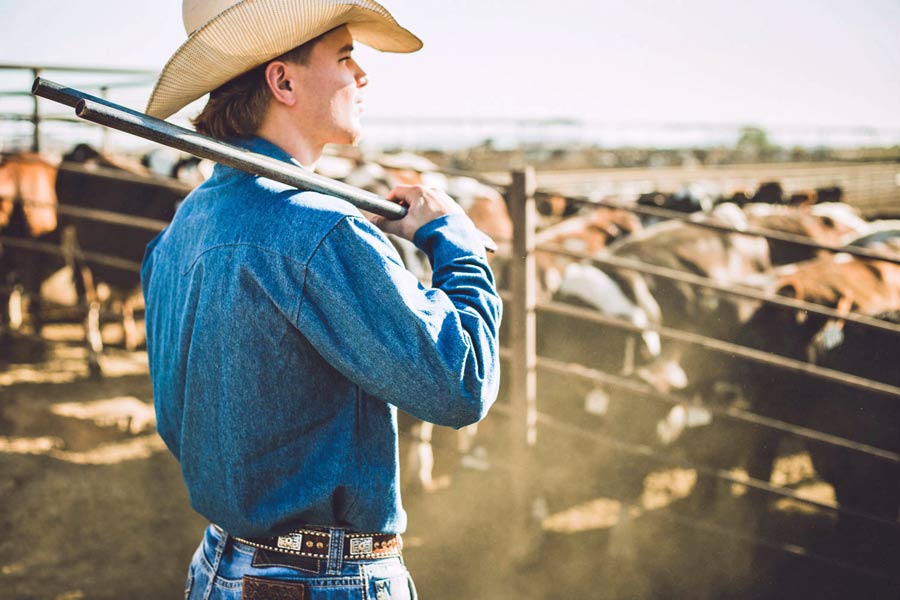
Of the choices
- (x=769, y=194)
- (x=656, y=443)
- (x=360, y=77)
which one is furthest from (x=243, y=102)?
(x=769, y=194)

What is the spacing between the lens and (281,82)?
53.4 inches

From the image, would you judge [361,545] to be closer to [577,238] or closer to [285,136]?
[285,136]

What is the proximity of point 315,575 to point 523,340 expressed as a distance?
2351 millimetres

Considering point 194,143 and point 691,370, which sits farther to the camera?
point 691,370

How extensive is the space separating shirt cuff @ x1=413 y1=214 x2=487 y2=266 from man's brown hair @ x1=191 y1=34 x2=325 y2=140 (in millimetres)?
388

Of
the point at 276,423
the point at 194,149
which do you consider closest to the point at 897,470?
the point at 276,423

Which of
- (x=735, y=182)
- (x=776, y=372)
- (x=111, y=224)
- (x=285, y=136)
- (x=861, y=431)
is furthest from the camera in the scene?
(x=735, y=182)

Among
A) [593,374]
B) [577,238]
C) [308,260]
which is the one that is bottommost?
[593,374]

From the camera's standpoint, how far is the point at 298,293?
1178 mm

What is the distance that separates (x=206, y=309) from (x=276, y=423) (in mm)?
238

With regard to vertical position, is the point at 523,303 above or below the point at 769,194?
below

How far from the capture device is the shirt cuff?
1.33 metres

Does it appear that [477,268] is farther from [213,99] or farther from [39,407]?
[39,407]

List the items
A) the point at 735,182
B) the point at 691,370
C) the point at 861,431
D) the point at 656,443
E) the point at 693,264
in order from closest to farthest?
the point at 861,431
the point at 656,443
the point at 691,370
the point at 693,264
the point at 735,182
